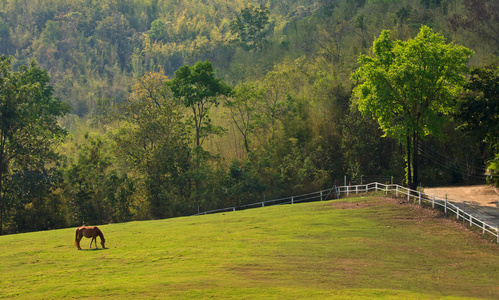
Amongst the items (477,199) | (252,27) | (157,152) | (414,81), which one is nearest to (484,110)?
(414,81)

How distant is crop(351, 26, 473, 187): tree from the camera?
37594mm

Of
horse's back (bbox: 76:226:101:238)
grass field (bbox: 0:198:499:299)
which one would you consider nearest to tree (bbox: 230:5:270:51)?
grass field (bbox: 0:198:499:299)

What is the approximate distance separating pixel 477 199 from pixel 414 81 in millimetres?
10002

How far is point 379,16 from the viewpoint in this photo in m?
80.1

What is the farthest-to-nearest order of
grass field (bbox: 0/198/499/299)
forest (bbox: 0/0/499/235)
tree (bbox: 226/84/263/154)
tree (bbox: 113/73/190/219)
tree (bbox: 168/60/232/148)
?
tree (bbox: 226/84/263/154)
tree (bbox: 168/60/232/148)
tree (bbox: 113/73/190/219)
forest (bbox: 0/0/499/235)
grass field (bbox: 0/198/499/299)

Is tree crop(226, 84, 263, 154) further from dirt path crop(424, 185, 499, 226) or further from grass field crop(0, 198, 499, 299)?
grass field crop(0, 198, 499, 299)

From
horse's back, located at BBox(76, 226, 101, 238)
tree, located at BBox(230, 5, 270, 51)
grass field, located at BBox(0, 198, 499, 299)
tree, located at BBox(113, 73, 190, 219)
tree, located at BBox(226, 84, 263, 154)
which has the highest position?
tree, located at BBox(230, 5, 270, 51)

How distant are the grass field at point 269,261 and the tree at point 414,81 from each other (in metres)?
8.77

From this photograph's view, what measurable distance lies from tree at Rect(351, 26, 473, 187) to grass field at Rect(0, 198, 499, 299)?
877 cm

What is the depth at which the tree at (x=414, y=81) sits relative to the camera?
37.6 metres

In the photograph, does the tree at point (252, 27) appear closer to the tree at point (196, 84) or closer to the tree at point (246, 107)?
the tree at point (246, 107)

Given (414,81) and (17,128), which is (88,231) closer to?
(414,81)

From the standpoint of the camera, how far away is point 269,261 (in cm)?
2223

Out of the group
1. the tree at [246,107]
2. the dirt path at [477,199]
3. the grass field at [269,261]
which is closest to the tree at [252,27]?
the tree at [246,107]
